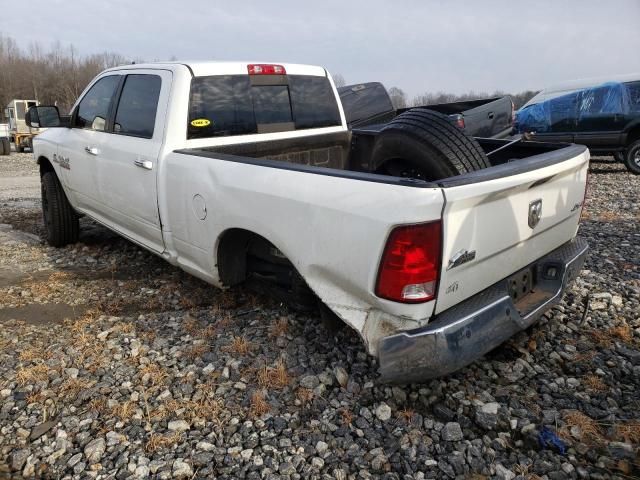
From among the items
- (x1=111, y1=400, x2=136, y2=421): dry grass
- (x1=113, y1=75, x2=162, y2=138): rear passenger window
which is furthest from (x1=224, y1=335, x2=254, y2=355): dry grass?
(x1=113, y1=75, x2=162, y2=138): rear passenger window

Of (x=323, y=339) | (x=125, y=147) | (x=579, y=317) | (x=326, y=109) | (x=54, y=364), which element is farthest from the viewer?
(x=326, y=109)

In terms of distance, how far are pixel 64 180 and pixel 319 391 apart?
390 cm

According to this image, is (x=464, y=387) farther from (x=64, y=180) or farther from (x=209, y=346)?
(x=64, y=180)

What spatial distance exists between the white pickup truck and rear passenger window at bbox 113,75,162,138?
2 centimetres

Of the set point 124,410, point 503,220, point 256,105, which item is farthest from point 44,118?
point 503,220

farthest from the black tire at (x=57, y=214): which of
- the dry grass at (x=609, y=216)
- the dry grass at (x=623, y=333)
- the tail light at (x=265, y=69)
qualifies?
the dry grass at (x=609, y=216)

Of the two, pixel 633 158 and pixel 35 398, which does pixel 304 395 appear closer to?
pixel 35 398

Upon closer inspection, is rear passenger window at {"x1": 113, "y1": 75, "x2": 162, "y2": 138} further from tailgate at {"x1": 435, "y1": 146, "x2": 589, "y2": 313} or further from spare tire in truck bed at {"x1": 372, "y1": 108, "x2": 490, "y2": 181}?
tailgate at {"x1": 435, "y1": 146, "x2": 589, "y2": 313}

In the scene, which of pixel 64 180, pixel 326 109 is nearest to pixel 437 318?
pixel 326 109

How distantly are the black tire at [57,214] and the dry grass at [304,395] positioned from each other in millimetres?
3994

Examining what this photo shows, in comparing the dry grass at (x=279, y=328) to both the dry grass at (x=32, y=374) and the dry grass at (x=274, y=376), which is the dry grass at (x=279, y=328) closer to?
the dry grass at (x=274, y=376)

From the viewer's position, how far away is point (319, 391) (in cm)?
284

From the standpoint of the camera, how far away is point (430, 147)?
310 centimetres

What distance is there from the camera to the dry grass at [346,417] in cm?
259
